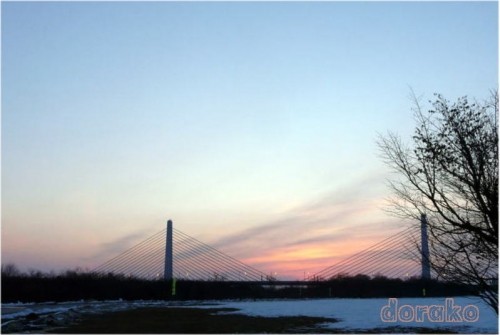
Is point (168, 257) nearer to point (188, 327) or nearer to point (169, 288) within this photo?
point (169, 288)

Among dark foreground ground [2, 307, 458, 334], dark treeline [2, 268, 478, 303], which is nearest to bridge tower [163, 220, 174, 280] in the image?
dark treeline [2, 268, 478, 303]

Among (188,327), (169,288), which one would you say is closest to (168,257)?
(169,288)

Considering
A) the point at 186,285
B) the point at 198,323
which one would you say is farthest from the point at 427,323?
the point at 186,285

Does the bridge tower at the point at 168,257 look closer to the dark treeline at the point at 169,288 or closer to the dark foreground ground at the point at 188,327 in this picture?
the dark treeline at the point at 169,288

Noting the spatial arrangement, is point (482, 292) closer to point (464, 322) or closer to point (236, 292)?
point (464, 322)

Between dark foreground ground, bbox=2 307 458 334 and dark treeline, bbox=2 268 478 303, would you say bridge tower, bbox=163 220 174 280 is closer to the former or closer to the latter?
dark treeline, bbox=2 268 478 303

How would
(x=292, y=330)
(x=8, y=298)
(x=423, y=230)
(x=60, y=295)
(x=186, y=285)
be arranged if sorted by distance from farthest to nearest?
(x=186, y=285), (x=60, y=295), (x=8, y=298), (x=292, y=330), (x=423, y=230)

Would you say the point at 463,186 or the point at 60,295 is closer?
the point at 463,186

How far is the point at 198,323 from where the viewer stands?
23375mm

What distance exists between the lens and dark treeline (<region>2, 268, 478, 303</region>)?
5275 centimetres

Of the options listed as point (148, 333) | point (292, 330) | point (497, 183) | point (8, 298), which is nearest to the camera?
point (497, 183)

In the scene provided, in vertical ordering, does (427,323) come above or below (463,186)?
below

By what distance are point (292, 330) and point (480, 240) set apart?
1359 cm

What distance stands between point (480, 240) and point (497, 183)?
2.80 feet
